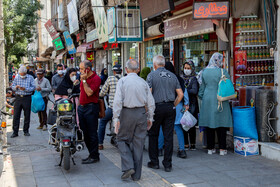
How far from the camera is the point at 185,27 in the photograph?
10031mm

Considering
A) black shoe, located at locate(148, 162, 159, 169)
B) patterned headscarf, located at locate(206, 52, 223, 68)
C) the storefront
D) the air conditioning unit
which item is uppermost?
the air conditioning unit

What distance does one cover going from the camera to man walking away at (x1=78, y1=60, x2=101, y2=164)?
6285 millimetres

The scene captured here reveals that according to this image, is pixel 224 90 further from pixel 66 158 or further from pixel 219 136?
pixel 66 158

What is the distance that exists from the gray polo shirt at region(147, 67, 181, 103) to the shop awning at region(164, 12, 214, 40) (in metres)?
3.11

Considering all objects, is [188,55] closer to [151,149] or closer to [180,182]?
[151,149]

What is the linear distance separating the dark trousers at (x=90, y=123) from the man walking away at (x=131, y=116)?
3.64 ft

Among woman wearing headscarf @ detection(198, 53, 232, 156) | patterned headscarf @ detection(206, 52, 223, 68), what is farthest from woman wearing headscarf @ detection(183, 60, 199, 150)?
patterned headscarf @ detection(206, 52, 223, 68)

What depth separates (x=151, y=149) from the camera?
19.8 feet

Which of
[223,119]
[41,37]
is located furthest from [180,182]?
[41,37]

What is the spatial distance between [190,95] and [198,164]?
1.50 m

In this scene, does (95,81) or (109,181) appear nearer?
(109,181)

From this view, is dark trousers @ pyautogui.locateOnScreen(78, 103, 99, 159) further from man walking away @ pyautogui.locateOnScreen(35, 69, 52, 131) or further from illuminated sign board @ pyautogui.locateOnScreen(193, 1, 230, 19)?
man walking away @ pyautogui.locateOnScreen(35, 69, 52, 131)

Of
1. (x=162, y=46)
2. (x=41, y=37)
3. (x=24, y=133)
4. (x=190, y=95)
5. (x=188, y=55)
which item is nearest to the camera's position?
(x=190, y=95)

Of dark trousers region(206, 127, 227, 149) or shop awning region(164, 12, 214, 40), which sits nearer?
dark trousers region(206, 127, 227, 149)
